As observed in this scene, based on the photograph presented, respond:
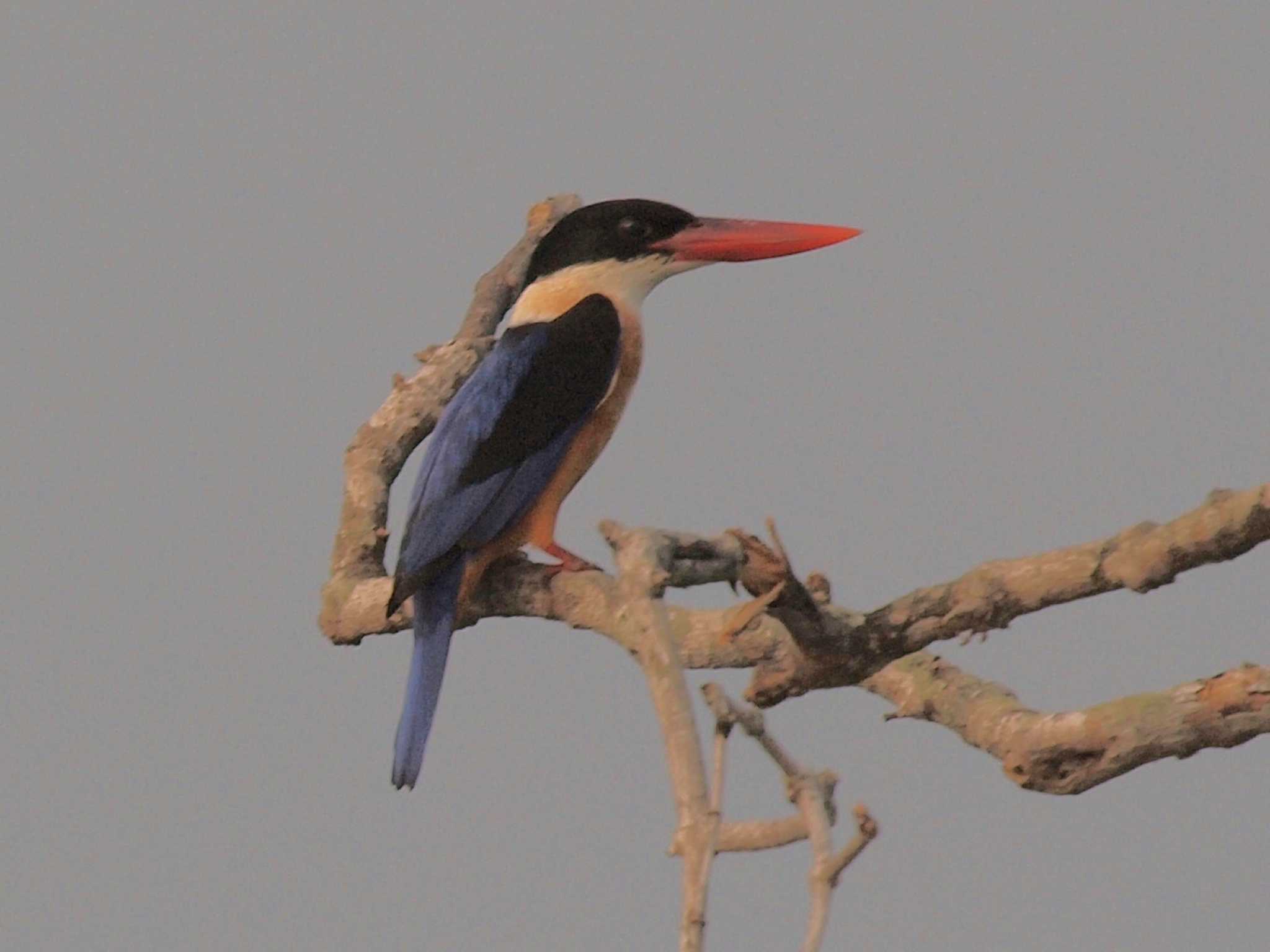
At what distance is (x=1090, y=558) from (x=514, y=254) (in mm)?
2333

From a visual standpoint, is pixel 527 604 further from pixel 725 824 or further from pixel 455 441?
pixel 725 824

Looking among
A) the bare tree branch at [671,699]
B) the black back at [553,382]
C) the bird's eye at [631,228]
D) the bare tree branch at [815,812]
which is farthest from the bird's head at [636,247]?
the bare tree branch at [815,812]

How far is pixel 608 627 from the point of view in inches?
147

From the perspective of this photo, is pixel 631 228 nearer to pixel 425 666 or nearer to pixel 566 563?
pixel 566 563

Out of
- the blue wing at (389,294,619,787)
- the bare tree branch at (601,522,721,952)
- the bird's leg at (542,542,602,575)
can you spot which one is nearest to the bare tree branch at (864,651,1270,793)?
the bare tree branch at (601,522,721,952)

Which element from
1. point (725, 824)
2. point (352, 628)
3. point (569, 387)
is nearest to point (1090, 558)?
point (725, 824)

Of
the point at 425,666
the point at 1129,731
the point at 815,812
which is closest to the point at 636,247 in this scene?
the point at 425,666

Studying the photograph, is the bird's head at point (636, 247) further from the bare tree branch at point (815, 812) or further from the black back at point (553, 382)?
the bare tree branch at point (815, 812)

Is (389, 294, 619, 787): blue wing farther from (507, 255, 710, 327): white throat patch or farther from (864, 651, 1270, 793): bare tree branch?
(864, 651, 1270, 793): bare tree branch

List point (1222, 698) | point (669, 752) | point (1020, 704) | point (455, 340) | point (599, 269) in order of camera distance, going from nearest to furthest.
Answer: point (669, 752) → point (1222, 698) → point (1020, 704) → point (599, 269) → point (455, 340)

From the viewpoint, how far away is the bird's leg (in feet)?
13.2

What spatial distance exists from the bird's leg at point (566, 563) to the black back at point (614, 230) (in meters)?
0.67

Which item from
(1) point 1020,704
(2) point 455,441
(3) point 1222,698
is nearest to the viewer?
(3) point 1222,698

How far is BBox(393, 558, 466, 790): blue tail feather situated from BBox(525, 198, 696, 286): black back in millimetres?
778
